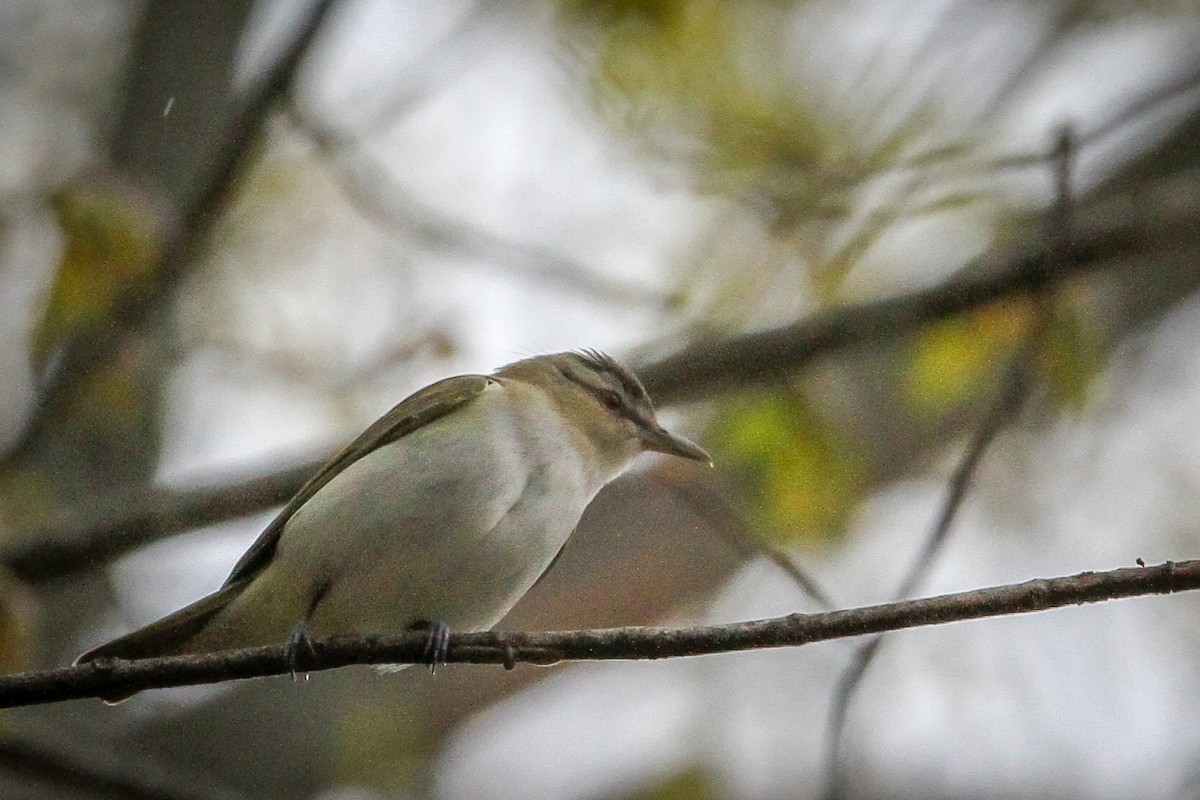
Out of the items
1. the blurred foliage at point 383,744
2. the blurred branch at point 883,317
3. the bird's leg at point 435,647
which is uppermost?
the blurred branch at point 883,317

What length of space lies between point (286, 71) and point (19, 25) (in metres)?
4.06

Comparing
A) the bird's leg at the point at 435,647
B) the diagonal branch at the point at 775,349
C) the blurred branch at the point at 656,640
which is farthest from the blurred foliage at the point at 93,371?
the blurred branch at the point at 656,640

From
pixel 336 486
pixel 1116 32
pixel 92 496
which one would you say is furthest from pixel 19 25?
pixel 1116 32

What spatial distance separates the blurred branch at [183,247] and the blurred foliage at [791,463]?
→ 195 cm

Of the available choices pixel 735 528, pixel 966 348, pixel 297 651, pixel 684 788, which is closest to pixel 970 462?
A: pixel 735 528

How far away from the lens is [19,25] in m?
7.77

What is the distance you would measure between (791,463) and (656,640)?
227 centimetres

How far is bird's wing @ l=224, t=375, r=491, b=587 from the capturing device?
3773mm

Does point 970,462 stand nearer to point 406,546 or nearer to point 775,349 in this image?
point 775,349

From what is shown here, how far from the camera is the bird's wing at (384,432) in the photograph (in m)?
3.77

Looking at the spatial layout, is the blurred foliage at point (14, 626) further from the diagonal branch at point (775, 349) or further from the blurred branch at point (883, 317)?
the blurred branch at point (883, 317)

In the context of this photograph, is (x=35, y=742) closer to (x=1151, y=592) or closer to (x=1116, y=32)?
(x=1151, y=592)

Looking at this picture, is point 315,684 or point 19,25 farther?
point 19,25

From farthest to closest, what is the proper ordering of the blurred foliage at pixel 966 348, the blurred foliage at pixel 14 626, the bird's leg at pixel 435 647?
the blurred foliage at pixel 966 348 < the blurred foliage at pixel 14 626 < the bird's leg at pixel 435 647
